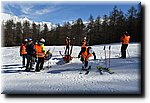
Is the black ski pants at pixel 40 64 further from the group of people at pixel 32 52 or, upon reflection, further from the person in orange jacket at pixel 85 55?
the person in orange jacket at pixel 85 55

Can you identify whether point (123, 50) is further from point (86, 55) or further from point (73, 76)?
point (73, 76)

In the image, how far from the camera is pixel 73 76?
12.4 ft

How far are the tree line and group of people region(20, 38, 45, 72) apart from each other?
57mm

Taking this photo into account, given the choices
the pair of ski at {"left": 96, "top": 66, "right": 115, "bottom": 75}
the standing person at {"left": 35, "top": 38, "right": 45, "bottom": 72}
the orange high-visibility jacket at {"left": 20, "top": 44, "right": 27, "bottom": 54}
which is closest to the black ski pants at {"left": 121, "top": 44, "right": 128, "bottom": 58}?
the pair of ski at {"left": 96, "top": 66, "right": 115, "bottom": 75}

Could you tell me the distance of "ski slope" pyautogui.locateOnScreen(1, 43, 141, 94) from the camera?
3666 millimetres

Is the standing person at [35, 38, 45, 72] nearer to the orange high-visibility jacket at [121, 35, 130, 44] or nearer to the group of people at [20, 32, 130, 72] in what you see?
the group of people at [20, 32, 130, 72]

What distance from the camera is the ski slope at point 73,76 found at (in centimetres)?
367

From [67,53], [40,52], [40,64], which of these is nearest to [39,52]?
[40,52]

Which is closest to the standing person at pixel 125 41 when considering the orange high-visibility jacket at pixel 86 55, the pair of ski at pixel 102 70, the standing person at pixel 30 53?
the pair of ski at pixel 102 70

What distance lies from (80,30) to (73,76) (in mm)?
523

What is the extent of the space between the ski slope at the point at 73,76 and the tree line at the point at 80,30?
9 centimetres

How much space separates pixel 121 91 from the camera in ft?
11.9

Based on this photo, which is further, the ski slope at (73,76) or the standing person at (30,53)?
the standing person at (30,53)

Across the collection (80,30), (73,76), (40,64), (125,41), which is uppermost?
(80,30)
